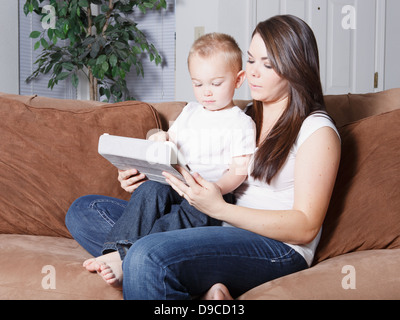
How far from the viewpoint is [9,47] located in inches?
128

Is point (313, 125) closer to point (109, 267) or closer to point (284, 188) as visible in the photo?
point (284, 188)

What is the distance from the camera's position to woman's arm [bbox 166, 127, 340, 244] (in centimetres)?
110

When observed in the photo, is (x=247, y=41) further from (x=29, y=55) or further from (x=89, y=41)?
(x=29, y=55)

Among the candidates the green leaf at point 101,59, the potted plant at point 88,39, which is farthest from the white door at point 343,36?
the green leaf at point 101,59

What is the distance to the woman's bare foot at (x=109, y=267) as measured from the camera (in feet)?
3.70

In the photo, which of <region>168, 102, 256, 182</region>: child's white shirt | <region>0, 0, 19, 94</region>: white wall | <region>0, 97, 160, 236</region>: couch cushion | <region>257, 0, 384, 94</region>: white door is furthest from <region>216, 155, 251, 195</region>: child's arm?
<region>0, 0, 19, 94</region>: white wall

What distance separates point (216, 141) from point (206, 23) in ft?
7.42

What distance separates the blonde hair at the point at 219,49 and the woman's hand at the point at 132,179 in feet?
1.22

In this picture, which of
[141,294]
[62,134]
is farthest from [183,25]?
[141,294]

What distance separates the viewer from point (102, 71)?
326cm

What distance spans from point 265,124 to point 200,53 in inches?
10.9

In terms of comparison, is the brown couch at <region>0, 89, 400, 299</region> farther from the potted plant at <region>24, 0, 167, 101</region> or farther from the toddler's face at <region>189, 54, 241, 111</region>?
the potted plant at <region>24, 0, 167, 101</region>

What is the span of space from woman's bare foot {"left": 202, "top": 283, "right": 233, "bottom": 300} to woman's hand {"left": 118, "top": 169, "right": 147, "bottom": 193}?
44 centimetres

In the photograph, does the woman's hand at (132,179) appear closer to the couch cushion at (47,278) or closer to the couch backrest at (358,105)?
the couch cushion at (47,278)
